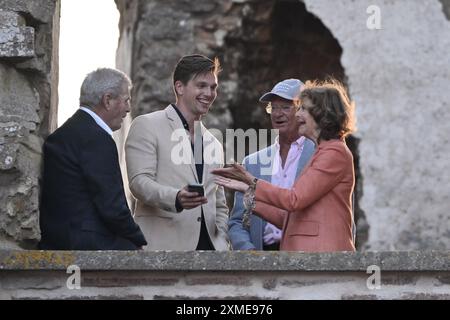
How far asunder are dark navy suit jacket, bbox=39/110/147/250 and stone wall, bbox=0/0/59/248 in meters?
0.08

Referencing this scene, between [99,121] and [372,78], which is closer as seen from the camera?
[99,121]

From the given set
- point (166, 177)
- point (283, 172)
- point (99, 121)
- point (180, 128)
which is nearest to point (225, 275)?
point (99, 121)

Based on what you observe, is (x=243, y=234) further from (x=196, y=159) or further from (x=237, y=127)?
(x=237, y=127)

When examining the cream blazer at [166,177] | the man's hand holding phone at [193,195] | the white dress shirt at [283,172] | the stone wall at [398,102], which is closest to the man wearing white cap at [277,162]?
the white dress shirt at [283,172]

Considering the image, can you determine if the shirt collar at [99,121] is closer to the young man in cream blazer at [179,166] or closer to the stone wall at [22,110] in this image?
the stone wall at [22,110]

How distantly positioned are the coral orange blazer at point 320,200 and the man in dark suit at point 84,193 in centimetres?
59

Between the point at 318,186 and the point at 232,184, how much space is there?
384mm

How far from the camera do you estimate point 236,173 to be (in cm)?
630

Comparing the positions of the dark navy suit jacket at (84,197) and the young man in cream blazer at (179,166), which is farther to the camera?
the young man in cream blazer at (179,166)

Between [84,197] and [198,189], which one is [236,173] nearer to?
[198,189]

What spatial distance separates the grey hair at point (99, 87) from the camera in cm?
641

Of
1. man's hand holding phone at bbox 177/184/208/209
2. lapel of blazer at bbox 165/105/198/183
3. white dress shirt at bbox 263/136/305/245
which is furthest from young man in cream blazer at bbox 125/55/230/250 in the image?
white dress shirt at bbox 263/136/305/245

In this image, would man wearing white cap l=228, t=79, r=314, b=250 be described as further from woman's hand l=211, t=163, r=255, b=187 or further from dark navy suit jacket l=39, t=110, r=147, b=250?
dark navy suit jacket l=39, t=110, r=147, b=250

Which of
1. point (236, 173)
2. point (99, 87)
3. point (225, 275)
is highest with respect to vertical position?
point (99, 87)
